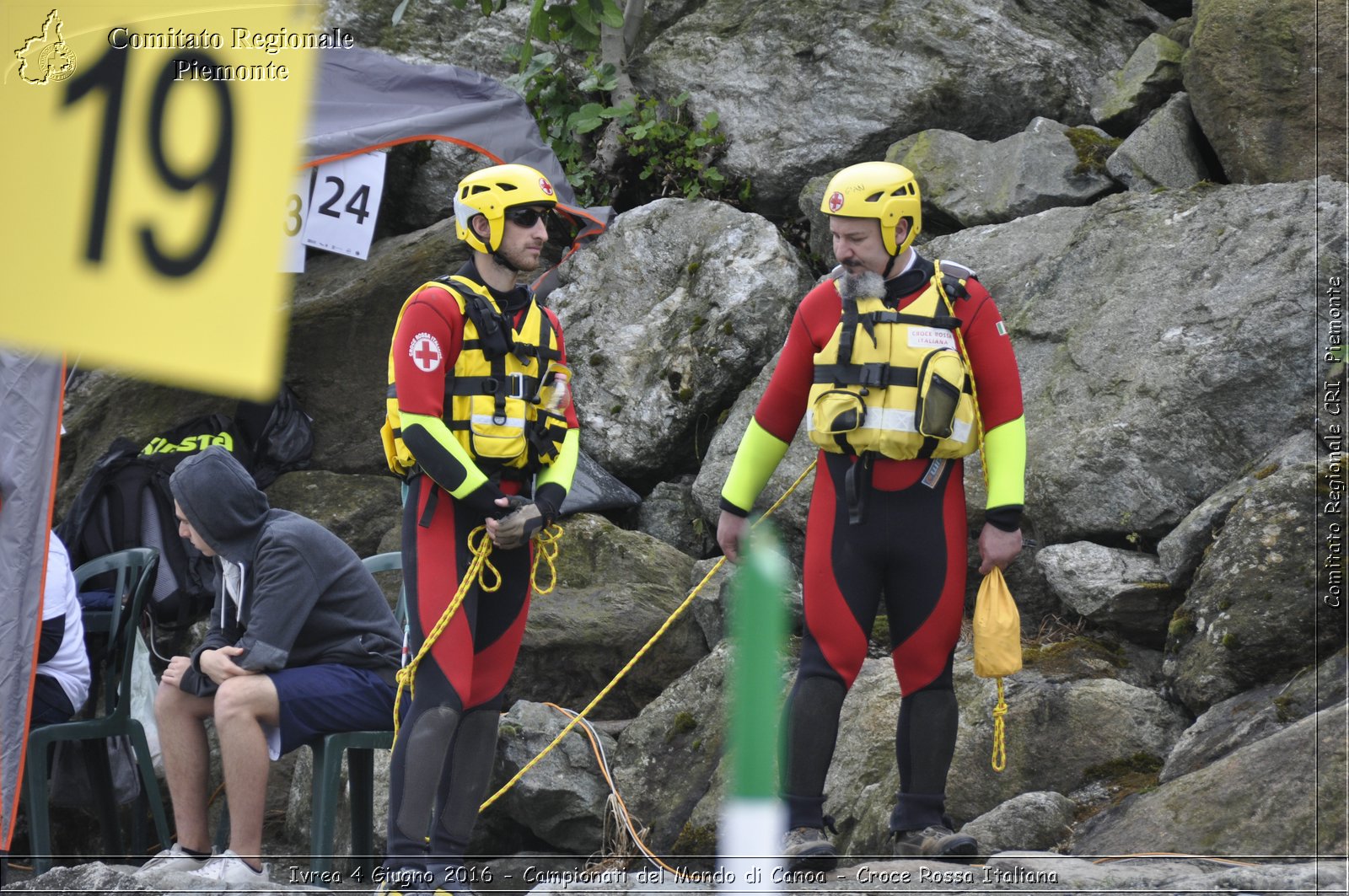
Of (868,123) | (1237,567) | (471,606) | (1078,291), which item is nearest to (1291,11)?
(1078,291)

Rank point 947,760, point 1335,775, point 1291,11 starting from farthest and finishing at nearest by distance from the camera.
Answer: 1. point 1291,11
2. point 947,760
3. point 1335,775

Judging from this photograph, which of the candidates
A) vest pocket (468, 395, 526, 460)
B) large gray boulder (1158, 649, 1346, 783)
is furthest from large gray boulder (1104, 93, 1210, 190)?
vest pocket (468, 395, 526, 460)

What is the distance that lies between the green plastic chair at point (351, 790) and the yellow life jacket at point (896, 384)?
1.46 meters

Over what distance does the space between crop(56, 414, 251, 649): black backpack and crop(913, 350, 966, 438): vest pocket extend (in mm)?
4315

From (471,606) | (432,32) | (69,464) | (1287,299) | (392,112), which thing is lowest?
(471,606)

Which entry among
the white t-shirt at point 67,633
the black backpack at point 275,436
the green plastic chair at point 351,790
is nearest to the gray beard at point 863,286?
the green plastic chair at point 351,790

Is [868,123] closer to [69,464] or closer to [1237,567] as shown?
[1237,567]

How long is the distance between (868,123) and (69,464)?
5.28m

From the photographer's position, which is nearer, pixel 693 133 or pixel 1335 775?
pixel 1335 775

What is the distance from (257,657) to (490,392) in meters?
1.26

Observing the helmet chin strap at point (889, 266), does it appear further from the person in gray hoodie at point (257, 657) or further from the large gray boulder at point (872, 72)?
the large gray boulder at point (872, 72)

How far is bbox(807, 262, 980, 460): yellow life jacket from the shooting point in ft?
13.6

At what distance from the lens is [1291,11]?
7109 millimetres

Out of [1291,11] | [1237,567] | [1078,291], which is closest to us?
[1237,567]
